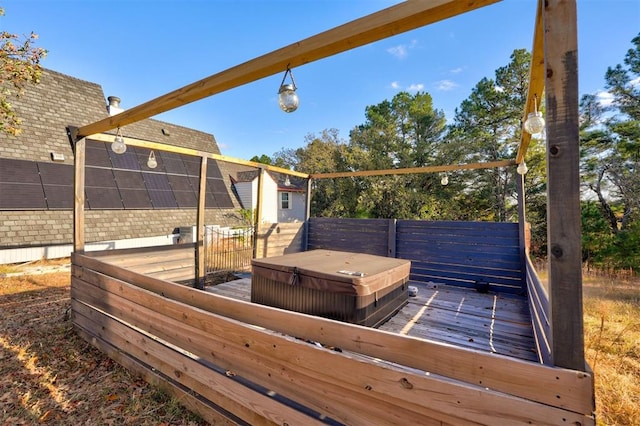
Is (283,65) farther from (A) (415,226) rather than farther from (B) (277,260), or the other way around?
(A) (415,226)

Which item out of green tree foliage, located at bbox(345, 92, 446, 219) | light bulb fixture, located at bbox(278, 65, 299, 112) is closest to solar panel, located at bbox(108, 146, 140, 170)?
green tree foliage, located at bbox(345, 92, 446, 219)

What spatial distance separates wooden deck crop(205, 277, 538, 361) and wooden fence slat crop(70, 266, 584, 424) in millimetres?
1871

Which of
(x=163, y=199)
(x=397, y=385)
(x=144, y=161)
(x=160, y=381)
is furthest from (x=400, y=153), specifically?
(x=397, y=385)

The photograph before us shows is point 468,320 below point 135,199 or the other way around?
below

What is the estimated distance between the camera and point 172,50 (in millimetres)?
8195

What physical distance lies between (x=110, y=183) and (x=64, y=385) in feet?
25.6

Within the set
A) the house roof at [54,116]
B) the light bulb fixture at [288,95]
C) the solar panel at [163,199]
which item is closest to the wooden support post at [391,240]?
the light bulb fixture at [288,95]

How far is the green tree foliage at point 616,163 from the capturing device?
33.1 ft

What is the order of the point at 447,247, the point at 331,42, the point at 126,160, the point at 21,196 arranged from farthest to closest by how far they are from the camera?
the point at 126,160, the point at 21,196, the point at 447,247, the point at 331,42

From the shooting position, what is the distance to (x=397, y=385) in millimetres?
1258

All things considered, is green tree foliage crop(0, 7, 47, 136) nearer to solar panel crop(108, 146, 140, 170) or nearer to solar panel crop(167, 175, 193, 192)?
solar panel crop(108, 146, 140, 170)

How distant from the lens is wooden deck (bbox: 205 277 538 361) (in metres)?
2.81

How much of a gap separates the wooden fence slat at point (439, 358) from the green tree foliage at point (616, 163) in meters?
13.1

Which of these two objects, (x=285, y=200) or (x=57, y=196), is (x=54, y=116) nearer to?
(x=57, y=196)
